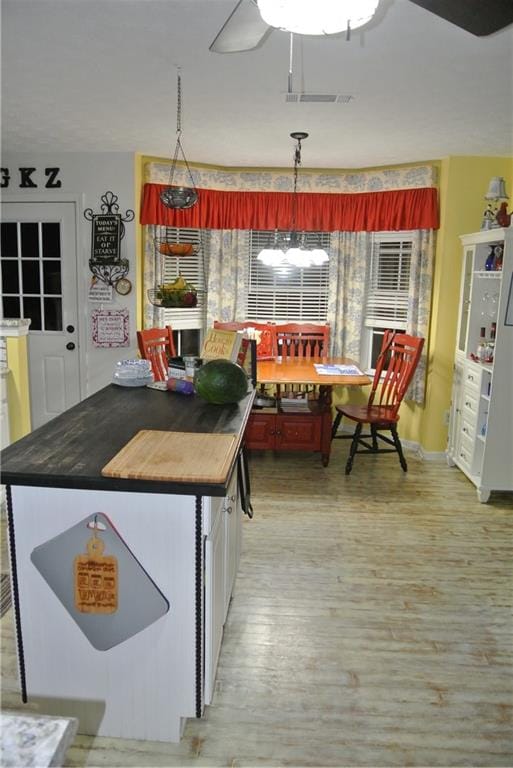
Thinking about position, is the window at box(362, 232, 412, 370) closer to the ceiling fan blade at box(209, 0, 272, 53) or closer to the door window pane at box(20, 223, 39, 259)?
the door window pane at box(20, 223, 39, 259)

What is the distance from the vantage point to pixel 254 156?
4.73 meters

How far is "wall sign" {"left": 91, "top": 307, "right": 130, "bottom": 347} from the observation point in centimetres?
493

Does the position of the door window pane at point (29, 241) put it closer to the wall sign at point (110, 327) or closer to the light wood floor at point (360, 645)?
the wall sign at point (110, 327)

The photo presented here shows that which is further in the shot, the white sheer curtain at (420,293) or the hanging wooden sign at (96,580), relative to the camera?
the white sheer curtain at (420,293)

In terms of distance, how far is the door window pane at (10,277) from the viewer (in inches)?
198

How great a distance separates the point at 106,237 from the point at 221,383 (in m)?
2.93

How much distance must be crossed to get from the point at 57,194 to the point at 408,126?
2.94 meters

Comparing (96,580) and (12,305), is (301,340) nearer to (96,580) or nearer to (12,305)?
(12,305)

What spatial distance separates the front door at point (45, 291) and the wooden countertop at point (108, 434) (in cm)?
246

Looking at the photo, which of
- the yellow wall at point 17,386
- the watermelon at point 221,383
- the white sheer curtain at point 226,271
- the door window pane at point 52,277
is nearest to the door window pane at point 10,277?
the door window pane at point 52,277

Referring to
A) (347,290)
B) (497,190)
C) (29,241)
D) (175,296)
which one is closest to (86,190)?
(29,241)

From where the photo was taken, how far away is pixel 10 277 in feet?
16.6

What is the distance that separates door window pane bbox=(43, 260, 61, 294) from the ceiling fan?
11.4 ft

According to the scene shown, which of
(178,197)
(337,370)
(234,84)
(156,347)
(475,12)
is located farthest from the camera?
(337,370)
